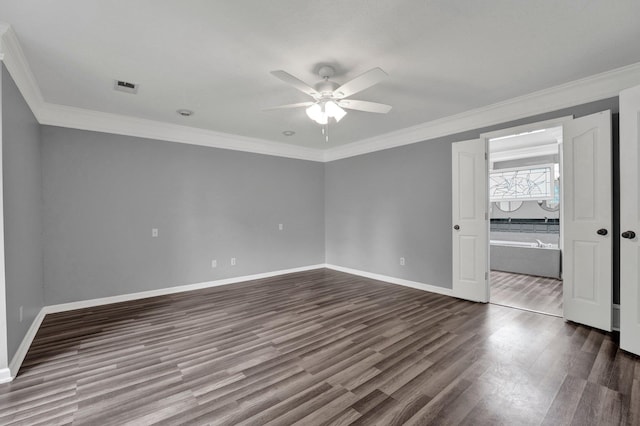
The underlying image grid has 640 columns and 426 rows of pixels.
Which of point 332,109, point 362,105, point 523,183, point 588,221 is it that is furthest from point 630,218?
point 523,183

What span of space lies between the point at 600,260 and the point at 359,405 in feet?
9.63

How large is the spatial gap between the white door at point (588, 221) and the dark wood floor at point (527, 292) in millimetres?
442

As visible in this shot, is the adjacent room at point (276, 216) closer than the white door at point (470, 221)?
Yes

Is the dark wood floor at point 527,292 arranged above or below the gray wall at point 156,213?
below

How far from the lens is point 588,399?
1.85m

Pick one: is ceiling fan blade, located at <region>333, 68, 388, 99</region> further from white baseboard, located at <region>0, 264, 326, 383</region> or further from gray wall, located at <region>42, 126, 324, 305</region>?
white baseboard, located at <region>0, 264, 326, 383</region>

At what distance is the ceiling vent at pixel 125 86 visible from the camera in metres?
2.98

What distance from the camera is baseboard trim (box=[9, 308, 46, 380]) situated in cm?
218

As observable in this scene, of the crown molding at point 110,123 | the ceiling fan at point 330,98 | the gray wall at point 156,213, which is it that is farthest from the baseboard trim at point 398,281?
the ceiling fan at point 330,98

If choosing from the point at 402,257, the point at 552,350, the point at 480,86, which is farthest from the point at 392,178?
the point at 552,350

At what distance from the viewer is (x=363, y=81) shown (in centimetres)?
238

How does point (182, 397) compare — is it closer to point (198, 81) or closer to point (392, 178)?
point (198, 81)

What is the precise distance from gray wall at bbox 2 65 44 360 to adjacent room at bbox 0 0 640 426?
0.12 ft

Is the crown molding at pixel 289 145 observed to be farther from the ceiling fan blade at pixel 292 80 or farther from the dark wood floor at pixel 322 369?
the dark wood floor at pixel 322 369
